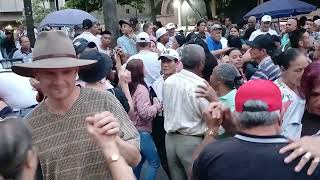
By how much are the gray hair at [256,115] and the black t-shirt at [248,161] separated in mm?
68

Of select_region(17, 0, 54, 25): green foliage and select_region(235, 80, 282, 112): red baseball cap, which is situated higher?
select_region(17, 0, 54, 25): green foliage

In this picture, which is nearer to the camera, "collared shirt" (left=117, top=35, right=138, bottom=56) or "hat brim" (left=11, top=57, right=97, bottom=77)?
"hat brim" (left=11, top=57, right=97, bottom=77)

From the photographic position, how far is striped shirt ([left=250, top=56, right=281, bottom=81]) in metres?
6.10

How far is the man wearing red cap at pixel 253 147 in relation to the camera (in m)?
2.73

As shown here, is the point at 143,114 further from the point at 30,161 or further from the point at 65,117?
the point at 30,161

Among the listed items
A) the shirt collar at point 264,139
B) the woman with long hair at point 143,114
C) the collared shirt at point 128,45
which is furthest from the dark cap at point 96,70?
the collared shirt at point 128,45

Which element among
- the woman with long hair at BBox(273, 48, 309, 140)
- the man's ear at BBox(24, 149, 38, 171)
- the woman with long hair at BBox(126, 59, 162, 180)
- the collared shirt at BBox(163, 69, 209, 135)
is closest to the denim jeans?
the woman with long hair at BBox(126, 59, 162, 180)

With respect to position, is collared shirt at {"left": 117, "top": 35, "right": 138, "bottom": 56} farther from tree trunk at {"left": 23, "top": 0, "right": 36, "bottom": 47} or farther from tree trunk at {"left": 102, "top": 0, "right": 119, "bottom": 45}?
tree trunk at {"left": 23, "top": 0, "right": 36, "bottom": 47}

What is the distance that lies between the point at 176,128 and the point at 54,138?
2.49 meters

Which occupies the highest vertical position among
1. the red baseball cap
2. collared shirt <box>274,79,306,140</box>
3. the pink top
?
the red baseball cap

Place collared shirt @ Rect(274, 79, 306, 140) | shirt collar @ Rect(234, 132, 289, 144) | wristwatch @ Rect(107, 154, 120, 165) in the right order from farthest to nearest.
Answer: collared shirt @ Rect(274, 79, 306, 140) → shirt collar @ Rect(234, 132, 289, 144) → wristwatch @ Rect(107, 154, 120, 165)

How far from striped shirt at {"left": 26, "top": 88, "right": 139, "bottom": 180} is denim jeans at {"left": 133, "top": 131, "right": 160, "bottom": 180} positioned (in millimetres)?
3084

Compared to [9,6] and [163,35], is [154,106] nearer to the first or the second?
[163,35]

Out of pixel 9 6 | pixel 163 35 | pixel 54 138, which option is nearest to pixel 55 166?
pixel 54 138
